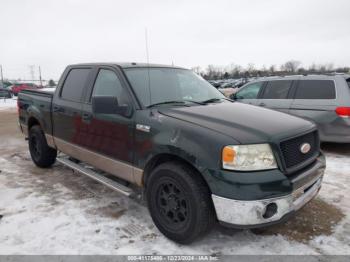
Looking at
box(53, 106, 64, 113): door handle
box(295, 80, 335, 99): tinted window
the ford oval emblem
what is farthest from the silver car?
box(53, 106, 64, 113): door handle

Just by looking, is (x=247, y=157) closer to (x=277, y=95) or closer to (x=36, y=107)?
(x=36, y=107)

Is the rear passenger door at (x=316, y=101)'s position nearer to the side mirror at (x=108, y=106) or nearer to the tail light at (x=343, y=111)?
the tail light at (x=343, y=111)

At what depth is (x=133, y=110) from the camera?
320 centimetres

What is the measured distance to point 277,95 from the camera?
23.1ft

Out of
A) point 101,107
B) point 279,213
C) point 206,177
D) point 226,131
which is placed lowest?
point 279,213

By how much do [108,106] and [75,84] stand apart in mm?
1521

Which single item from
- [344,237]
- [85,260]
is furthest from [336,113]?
[85,260]

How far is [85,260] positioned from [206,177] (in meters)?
1.35

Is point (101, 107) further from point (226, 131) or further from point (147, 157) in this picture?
point (226, 131)

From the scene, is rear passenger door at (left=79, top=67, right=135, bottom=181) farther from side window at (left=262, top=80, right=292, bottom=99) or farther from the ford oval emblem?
side window at (left=262, top=80, right=292, bottom=99)

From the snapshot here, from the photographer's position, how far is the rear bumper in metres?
2.43

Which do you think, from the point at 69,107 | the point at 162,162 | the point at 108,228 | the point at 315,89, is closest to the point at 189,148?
the point at 162,162

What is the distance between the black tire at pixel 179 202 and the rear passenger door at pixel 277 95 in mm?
4769

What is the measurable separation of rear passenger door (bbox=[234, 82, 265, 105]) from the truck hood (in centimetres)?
419
